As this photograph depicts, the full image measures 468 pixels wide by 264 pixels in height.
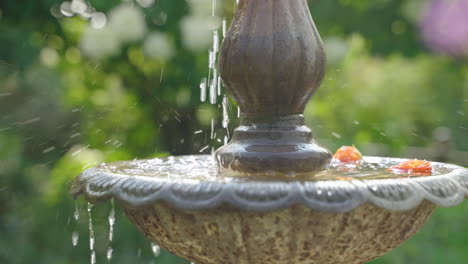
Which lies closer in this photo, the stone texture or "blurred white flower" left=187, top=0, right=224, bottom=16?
the stone texture

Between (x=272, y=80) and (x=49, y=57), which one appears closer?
(x=272, y=80)

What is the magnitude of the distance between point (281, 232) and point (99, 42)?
2571 mm

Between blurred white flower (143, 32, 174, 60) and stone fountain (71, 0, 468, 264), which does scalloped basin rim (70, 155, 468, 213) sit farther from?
blurred white flower (143, 32, 174, 60)

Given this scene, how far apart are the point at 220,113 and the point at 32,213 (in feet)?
4.34

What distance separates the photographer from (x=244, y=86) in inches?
69.0

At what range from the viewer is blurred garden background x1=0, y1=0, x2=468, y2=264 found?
3771 millimetres

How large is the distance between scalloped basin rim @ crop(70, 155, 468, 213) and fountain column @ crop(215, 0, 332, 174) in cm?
34

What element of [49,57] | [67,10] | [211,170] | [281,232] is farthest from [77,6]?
[281,232]

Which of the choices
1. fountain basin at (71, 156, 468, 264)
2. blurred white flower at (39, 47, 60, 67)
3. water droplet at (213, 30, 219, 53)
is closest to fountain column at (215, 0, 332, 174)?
fountain basin at (71, 156, 468, 264)

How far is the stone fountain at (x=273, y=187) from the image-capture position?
133 cm

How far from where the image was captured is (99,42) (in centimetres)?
371

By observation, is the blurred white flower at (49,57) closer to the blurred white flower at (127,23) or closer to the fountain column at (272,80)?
the blurred white flower at (127,23)

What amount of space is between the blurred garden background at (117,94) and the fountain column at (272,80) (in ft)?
6.32

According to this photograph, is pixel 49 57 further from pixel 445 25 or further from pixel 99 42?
pixel 445 25
